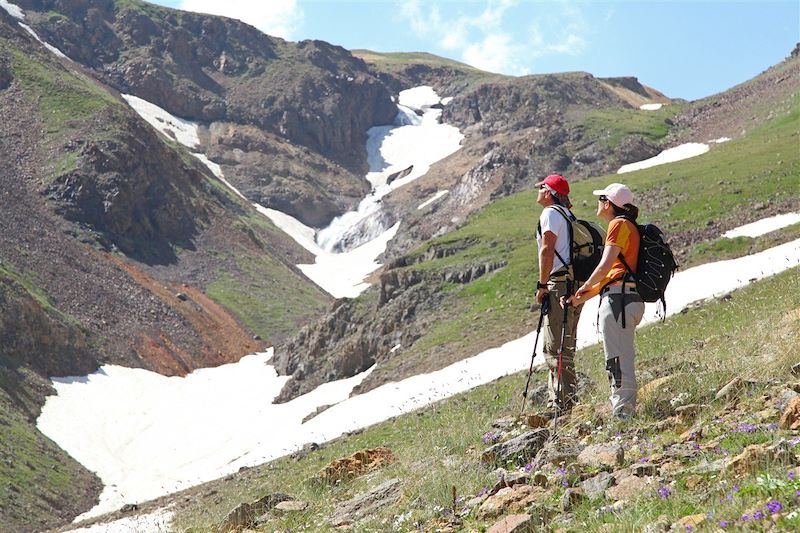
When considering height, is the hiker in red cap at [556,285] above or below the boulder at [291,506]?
above

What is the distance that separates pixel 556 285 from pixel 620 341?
1.72 meters

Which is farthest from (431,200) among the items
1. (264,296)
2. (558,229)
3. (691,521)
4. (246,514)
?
(691,521)

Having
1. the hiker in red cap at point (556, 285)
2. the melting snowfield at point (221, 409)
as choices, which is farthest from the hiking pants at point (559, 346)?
the melting snowfield at point (221, 409)

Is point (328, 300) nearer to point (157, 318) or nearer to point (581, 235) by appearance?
point (157, 318)

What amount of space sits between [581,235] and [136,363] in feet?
189

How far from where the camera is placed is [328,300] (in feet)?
326

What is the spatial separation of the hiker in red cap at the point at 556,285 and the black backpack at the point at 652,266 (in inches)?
49.0

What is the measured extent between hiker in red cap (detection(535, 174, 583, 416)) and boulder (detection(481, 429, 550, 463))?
78 cm

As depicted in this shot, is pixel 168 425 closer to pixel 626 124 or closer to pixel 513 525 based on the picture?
pixel 513 525

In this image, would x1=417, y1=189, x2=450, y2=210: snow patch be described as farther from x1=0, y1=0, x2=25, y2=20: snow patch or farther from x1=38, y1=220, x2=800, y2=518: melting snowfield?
x1=0, y1=0, x2=25, y2=20: snow patch

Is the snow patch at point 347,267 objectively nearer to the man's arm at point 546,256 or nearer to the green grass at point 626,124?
the green grass at point 626,124

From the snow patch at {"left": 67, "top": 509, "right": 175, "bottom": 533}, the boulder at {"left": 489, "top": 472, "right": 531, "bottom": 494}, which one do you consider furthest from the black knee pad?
the snow patch at {"left": 67, "top": 509, "right": 175, "bottom": 533}

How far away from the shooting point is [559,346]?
11141 millimetres

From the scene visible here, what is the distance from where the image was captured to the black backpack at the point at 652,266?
29.7ft
